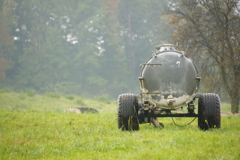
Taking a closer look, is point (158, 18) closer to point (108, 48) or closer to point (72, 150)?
point (108, 48)

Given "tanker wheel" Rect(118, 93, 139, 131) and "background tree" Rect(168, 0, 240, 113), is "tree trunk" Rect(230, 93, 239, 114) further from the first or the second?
"tanker wheel" Rect(118, 93, 139, 131)

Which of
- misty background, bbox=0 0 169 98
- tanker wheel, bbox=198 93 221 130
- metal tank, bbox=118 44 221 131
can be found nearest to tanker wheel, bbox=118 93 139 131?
metal tank, bbox=118 44 221 131

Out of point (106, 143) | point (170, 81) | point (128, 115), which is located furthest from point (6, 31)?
point (106, 143)

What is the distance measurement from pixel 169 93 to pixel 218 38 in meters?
12.1

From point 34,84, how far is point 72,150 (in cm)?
4128

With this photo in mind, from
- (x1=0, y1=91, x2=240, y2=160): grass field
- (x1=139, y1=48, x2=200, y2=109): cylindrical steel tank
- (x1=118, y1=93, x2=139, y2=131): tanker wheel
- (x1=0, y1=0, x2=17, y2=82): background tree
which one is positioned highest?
(x1=0, y1=0, x2=17, y2=82): background tree

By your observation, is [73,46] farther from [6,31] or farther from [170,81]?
[170,81]

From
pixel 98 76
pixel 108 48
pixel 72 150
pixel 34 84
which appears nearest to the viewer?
pixel 72 150

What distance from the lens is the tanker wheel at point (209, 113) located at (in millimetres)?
8555

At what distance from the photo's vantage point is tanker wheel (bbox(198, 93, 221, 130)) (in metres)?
8.55

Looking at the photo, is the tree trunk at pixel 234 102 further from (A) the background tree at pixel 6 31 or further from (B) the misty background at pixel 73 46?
(A) the background tree at pixel 6 31

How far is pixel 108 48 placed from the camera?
5288 cm

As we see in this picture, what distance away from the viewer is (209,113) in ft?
28.1

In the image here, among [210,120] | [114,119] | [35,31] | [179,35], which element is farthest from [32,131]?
[35,31]
